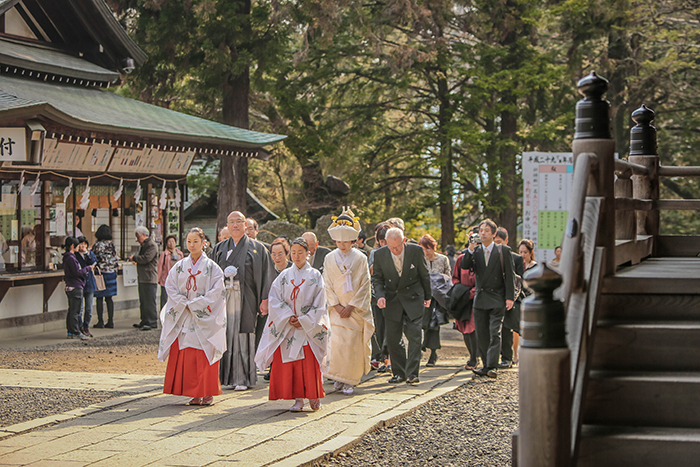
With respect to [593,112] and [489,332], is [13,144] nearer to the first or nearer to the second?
[489,332]

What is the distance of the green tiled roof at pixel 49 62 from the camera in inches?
538

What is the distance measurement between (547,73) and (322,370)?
13.8 metres

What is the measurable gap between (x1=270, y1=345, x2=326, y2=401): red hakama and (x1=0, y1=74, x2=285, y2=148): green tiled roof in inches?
252

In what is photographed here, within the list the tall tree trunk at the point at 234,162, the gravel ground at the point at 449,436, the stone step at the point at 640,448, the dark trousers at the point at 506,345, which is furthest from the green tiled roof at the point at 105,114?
the stone step at the point at 640,448

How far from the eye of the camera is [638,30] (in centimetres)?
1861

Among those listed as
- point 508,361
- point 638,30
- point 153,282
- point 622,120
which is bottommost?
point 508,361

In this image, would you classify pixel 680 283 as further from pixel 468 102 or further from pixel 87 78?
pixel 468 102

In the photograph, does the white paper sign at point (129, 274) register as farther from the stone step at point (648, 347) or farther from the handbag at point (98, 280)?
the stone step at point (648, 347)

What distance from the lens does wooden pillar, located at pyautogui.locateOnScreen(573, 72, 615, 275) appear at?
184 inches

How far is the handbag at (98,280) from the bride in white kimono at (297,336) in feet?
23.1

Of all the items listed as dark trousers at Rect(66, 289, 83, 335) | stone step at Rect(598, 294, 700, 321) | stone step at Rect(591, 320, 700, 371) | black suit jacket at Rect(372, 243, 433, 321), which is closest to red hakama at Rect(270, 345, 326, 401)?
black suit jacket at Rect(372, 243, 433, 321)

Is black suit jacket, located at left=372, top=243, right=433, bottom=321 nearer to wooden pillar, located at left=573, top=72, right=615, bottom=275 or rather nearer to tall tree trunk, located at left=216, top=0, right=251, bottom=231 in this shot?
Result: wooden pillar, located at left=573, top=72, right=615, bottom=275

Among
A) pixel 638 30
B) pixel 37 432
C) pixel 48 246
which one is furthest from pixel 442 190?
pixel 37 432

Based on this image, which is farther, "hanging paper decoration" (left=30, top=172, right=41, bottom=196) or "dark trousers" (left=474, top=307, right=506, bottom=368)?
"hanging paper decoration" (left=30, top=172, right=41, bottom=196)
